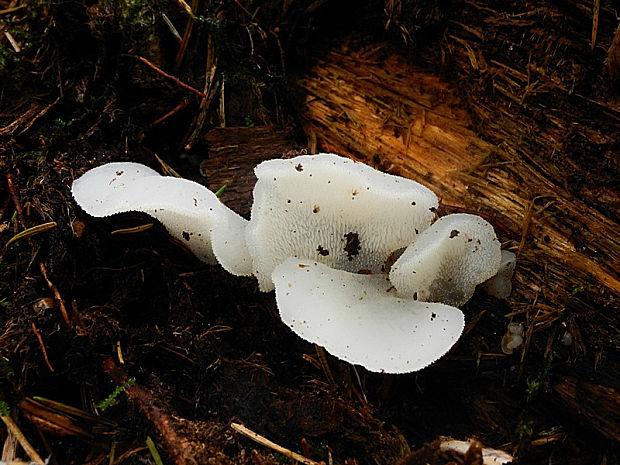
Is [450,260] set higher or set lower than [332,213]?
lower

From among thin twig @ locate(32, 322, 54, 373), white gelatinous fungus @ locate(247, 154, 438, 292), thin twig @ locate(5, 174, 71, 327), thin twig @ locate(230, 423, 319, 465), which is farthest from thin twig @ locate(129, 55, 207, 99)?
thin twig @ locate(230, 423, 319, 465)

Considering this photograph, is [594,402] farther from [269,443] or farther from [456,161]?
[269,443]

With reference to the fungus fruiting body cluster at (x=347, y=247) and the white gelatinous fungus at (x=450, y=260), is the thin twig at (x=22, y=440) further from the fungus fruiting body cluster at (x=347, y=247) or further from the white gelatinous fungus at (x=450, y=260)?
the white gelatinous fungus at (x=450, y=260)

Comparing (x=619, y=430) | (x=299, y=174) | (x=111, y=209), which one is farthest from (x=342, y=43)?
(x=619, y=430)

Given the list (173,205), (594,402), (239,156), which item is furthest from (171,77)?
(594,402)

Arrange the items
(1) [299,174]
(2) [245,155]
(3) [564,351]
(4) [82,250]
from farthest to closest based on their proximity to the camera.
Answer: (2) [245,155], (4) [82,250], (3) [564,351], (1) [299,174]

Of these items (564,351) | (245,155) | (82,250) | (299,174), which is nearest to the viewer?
(299,174)

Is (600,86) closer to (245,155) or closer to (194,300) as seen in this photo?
(245,155)
